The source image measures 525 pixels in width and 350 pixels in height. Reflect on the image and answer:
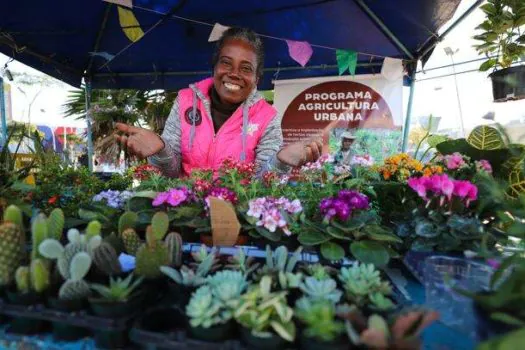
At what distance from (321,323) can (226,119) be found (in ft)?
4.97

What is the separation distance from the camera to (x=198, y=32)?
3.08 metres

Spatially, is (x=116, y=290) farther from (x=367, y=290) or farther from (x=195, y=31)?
(x=195, y=31)

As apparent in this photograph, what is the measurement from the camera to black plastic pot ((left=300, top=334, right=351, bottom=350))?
21.0 inches

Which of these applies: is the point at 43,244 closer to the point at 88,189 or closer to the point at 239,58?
the point at 88,189

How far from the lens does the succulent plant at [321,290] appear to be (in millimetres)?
652

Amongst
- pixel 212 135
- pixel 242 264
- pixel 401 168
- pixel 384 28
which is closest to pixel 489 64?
pixel 384 28

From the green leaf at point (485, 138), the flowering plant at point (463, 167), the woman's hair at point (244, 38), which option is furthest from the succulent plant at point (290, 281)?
the woman's hair at point (244, 38)

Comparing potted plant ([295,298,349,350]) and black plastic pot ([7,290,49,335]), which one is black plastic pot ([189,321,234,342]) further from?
black plastic pot ([7,290,49,335])

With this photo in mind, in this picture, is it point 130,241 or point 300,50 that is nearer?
point 130,241

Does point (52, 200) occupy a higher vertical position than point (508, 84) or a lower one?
lower

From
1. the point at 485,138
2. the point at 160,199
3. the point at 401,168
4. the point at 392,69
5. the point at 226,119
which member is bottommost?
the point at 160,199

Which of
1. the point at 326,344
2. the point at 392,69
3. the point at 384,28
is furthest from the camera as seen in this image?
the point at 392,69

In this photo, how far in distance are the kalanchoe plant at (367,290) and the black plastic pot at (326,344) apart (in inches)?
4.8

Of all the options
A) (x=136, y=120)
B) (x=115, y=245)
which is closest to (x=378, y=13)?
(x=115, y=245)
